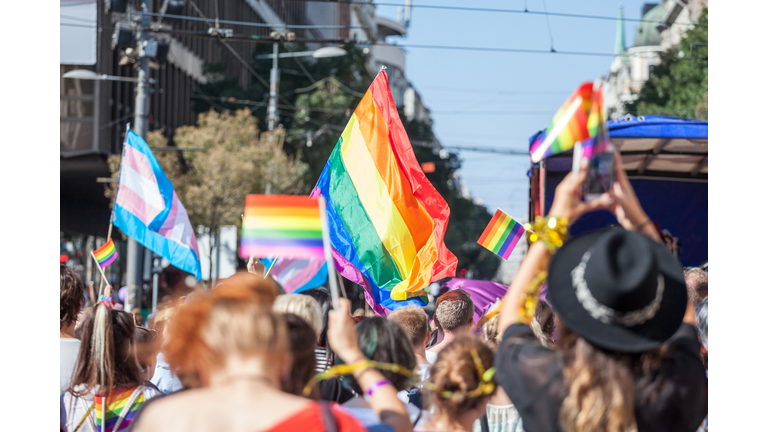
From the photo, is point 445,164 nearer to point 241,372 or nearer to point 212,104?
point 212,104

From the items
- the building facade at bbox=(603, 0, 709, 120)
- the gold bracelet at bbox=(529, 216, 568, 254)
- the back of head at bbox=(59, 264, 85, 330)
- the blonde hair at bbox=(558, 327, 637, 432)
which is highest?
the building facade at bbox=(603, 0, 709, 120)

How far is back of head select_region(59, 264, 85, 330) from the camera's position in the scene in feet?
13.6

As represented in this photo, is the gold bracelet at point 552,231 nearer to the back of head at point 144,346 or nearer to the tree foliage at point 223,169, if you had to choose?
the back of head at point 144,346

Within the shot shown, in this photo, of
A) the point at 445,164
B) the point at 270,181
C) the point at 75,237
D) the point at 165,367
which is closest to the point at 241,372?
the point at 165,367

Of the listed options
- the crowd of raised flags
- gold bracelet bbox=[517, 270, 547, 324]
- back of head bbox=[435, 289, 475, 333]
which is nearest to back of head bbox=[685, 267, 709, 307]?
back of head bbox=[435, 289, 475, 333]

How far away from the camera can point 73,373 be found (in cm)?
352

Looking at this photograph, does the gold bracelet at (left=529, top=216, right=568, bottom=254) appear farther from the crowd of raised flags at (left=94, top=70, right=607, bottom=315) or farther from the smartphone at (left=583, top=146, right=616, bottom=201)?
the crowd of raised flags at (left=94, top=70, right=607, bottom=315)

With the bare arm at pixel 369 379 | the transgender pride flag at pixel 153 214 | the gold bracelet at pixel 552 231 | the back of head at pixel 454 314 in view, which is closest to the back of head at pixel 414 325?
the back of head at pixel 454 314

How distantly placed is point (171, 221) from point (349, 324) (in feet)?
17.9

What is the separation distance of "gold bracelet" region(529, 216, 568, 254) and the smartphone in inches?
4.4

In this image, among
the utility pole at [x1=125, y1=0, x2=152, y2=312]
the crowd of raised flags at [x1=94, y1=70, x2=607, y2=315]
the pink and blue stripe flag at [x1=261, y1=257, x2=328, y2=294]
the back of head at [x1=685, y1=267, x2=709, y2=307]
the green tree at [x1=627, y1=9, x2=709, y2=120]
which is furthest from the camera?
the green tree at [x1=627, y1=9, x2=709, y2=120]

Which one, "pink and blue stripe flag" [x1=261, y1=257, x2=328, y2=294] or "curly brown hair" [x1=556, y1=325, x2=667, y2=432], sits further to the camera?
"pink and blue stripe flag" [x1=261, y1=257, x2=328, y2=294]

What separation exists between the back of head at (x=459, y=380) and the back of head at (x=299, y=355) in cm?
42

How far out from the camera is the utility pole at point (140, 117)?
13258 millimetres
